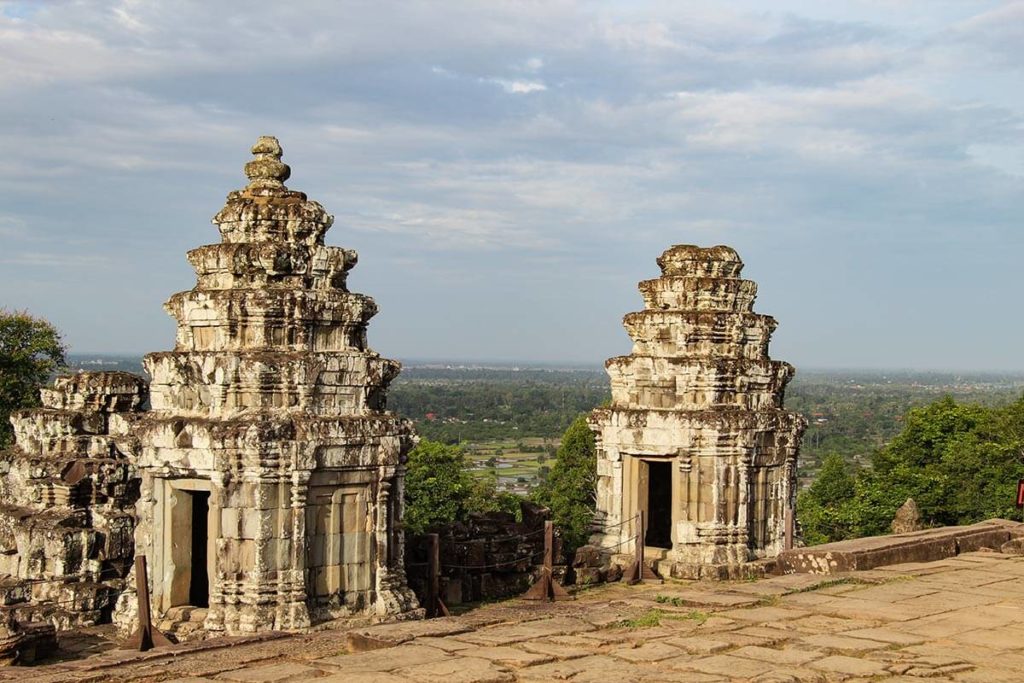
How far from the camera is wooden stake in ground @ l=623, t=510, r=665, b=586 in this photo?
43.4ft

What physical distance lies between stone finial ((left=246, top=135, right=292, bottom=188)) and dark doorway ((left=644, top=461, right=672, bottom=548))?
6521 millimetres

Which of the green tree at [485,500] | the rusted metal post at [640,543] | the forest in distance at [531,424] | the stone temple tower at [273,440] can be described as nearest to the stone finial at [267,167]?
→ the stone temple tower at [273,440]

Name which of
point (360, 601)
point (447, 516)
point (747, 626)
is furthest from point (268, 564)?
point (447, 516)

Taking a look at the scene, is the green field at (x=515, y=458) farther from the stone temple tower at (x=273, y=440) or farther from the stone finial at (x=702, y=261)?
the stone temple tower at (x=273, y=440)

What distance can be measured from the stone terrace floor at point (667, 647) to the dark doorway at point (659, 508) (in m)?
5.20

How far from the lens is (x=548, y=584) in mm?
12102

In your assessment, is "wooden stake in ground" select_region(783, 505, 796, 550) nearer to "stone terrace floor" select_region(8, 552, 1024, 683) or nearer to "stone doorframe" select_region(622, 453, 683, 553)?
"stone doorframe" select_region(622, 453, 683, 553)

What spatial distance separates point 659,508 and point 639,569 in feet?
8.27

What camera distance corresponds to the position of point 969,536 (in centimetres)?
1353

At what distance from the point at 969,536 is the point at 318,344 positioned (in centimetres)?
762

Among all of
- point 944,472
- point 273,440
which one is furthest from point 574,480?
point 273,440

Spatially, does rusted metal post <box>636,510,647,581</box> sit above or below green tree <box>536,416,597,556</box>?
above

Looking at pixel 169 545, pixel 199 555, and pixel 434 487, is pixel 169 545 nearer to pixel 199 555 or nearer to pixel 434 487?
pixel 199 555

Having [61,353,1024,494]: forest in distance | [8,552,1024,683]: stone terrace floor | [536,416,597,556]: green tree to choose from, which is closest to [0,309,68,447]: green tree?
[536,416,597,556]: green tree
